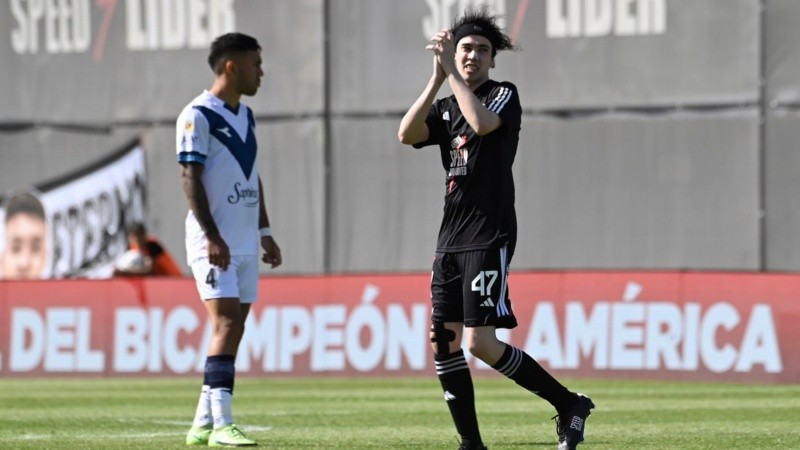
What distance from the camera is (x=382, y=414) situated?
12039 mm

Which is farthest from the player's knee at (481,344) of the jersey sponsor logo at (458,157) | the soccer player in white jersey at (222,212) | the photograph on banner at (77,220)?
the photograph on banner at (77,220)

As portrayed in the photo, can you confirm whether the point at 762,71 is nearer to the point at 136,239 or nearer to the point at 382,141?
the point at 382,141

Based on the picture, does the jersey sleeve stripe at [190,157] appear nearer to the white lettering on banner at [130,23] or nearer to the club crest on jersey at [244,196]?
the club crest on jersey at [244,196]

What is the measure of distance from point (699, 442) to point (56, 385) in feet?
30.0

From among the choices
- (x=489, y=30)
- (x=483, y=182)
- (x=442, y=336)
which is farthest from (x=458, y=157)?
(x=442, y=336)

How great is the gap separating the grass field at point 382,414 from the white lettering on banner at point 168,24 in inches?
241

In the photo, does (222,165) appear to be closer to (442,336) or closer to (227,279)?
(227,279)

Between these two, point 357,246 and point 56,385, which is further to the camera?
point 357,246

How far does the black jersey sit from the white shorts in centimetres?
162

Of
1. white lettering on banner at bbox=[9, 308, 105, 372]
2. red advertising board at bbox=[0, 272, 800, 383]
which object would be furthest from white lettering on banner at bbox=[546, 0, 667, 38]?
white lettering on banner at bbox=[9, 308, 105, 372]

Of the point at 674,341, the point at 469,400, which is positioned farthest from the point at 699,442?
the point at 674,341

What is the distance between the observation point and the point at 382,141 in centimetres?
2120

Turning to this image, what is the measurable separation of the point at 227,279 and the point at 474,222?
182 cm

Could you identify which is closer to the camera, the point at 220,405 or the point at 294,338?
the point at 220,405
